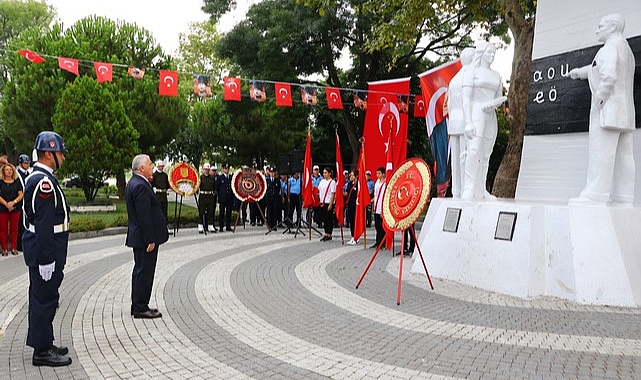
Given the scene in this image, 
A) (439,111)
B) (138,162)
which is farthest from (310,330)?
(439,111)

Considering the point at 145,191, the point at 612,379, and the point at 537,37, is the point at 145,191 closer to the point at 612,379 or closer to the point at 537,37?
the point at 612,379

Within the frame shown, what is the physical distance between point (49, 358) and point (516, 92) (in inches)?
515

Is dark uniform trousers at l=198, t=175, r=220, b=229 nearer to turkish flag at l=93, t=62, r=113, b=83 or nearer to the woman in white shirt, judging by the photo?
the woman in white shirt

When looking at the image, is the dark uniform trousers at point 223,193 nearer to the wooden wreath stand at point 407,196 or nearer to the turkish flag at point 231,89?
the turkish flag at point 231,89

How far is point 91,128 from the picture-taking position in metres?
21.1

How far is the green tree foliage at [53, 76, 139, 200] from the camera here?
825 inches

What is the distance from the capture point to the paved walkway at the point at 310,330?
4.32 m

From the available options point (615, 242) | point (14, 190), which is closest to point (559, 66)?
point (615, 242)

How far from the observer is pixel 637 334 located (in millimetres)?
5484

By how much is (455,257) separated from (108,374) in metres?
5.65

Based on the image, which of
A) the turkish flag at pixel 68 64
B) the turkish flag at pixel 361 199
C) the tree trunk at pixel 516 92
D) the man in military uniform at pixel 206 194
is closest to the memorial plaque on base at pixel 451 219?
the turkish flag at pixel 361 199

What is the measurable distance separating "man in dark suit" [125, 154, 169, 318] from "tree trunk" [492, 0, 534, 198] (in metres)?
10.9

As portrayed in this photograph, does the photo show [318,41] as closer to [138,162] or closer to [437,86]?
[437,86]

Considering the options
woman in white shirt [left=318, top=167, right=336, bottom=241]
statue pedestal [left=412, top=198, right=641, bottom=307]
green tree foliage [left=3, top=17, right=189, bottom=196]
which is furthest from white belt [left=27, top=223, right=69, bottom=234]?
green tree foliage [left=3, top=17, right=189, bottom=196]
